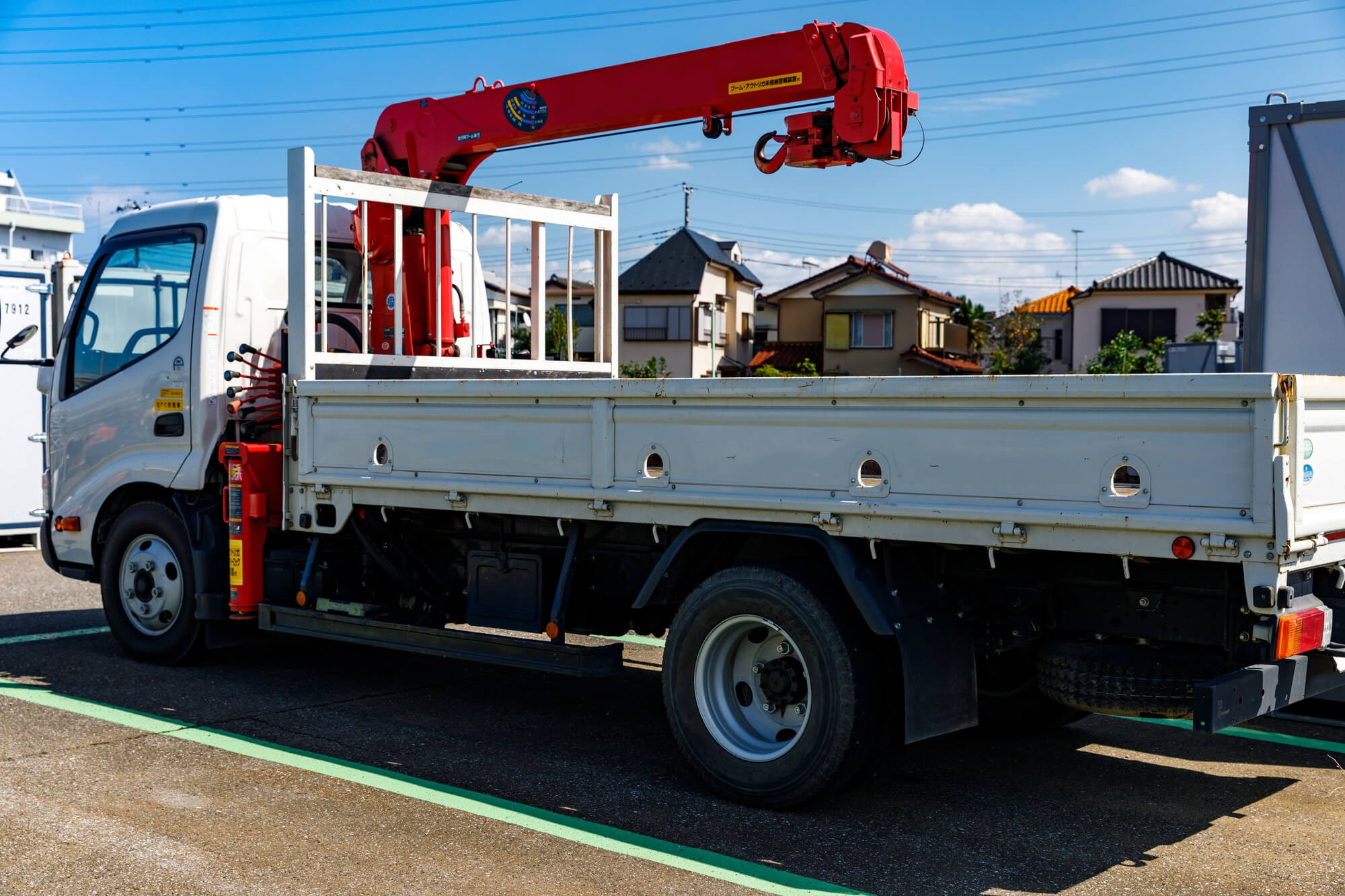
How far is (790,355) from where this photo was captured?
54.5 m

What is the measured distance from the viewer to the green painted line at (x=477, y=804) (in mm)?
4355

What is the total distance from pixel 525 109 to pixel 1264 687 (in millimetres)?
5252

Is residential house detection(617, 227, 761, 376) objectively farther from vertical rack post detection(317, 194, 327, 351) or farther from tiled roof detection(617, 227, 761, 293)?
vertical rack post detection(317, 194, 327, 351)

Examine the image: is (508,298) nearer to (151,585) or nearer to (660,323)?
(151,585)

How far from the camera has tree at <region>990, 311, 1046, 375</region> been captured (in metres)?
52.1

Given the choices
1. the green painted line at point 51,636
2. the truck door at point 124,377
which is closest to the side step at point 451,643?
the truck door at point 124,377

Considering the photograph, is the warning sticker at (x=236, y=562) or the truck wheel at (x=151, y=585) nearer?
the warning sticker at (x=236, y=562)

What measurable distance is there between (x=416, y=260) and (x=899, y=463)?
4.32 m

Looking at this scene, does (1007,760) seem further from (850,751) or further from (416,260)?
(416,260)

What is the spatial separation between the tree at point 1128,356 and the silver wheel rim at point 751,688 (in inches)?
1523

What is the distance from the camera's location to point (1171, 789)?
5516mm

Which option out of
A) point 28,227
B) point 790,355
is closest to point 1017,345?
point 790,355

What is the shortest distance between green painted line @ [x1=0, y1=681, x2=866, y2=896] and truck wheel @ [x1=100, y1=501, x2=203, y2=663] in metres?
0.79

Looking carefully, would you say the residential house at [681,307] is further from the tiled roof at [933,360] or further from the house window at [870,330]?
the tiled roof at [933,360]
